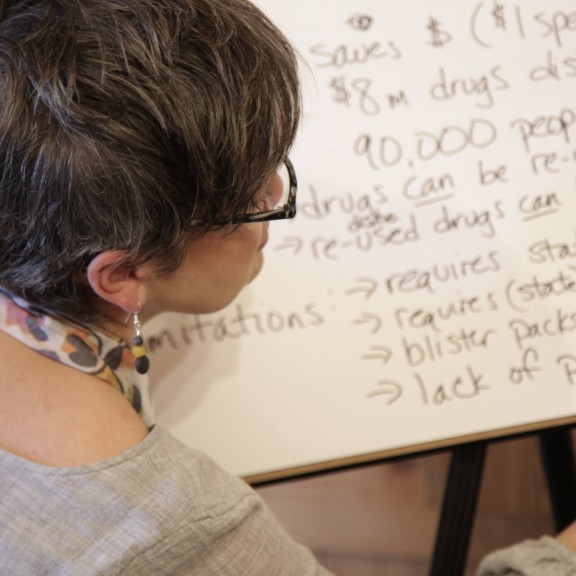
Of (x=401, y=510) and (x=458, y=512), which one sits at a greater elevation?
(x=458, y=512)

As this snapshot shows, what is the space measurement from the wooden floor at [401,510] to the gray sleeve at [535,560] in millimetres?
828

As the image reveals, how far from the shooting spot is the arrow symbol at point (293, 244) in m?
0.86

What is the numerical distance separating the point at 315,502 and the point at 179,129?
134 cm

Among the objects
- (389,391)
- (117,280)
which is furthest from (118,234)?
(389,391)

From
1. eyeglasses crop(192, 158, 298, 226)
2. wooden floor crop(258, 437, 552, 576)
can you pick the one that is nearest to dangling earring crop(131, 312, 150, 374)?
eyeglasses crop(192, 158, 298, 226)

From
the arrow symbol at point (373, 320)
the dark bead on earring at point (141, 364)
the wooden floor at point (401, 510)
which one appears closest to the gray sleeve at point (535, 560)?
the arrow symbol at point (373, 320)

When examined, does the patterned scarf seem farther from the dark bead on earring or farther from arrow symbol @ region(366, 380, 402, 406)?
arrow symbol @ region(366, 380, 402, 406)

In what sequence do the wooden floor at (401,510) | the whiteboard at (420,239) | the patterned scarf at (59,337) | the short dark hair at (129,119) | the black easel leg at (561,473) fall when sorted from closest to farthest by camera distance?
the short dark hair at (129,119)
the patterned scarf at (59,337)
the whiteboard at (420,239)
the black easel leg at (561,473)
the wooden floor at (401,510)

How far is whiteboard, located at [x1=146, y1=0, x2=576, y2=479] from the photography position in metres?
0.83

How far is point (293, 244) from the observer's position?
2.83ft

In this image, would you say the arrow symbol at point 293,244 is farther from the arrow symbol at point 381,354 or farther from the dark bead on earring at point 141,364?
the dark bead on earring at point 141,364

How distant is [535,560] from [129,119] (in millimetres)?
547

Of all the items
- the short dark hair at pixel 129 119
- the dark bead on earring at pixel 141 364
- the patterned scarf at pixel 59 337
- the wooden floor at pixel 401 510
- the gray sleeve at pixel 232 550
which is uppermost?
the short dark hair at pixel 129 119

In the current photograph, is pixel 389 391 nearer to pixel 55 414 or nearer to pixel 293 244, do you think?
pixel 293 244
